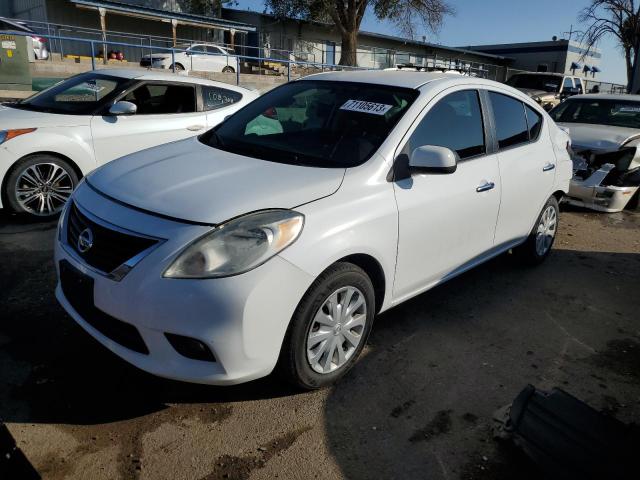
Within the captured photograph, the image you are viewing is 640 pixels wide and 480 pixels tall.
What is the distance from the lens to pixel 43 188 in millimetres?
5254

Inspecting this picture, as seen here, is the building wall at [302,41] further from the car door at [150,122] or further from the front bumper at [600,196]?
the car door at [150,122]

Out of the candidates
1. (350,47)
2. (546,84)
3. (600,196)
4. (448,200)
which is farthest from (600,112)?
(350,47)

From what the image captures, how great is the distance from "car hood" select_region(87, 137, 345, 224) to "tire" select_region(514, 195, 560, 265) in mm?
2504

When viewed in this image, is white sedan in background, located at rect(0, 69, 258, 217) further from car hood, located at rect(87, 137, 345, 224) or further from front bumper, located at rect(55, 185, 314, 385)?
front bumper, located at rect(55, 185, 314, 385)

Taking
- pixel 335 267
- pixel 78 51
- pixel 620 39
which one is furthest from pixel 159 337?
pixel 620 39

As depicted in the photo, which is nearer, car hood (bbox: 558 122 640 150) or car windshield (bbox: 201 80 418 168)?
car windshield (bbox: 201 80 418 168)

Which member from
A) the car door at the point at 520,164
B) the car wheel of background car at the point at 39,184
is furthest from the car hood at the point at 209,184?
the car wheel of background car at the point at 39,184

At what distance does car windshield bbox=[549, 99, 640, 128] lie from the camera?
7659 millimetres

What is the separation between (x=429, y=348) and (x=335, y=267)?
1.13 m

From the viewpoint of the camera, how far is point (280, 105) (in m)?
3.83

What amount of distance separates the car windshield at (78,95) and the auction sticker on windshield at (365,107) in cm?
340

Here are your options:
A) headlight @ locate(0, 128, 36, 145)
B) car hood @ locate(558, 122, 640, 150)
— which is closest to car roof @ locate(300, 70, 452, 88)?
headlight @ locate(0, 128, 36, 145)

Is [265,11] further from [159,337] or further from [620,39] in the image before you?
[159,337]

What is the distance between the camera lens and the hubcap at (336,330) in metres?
2.66
